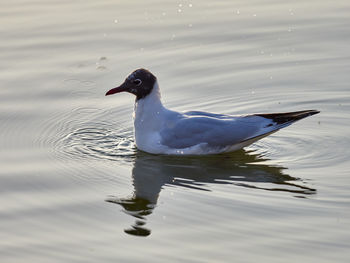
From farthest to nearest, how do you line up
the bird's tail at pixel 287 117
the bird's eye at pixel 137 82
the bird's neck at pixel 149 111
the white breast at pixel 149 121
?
the bird's eye at pixel 137 82
the bird's neck at pixel 149 111
the white breast at pixel 149 121
the bird's tail at pixel 287 117

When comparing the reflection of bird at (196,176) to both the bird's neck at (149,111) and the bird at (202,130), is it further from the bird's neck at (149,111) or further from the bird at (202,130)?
the bird's neck at (149,111)

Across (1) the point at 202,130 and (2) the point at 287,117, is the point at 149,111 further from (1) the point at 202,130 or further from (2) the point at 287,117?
(2) the point at 287,117

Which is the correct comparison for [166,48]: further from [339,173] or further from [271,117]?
[339,173]

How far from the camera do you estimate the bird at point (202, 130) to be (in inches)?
373

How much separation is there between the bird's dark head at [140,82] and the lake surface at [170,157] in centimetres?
59

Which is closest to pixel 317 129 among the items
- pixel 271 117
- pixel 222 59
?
pixel 271 117

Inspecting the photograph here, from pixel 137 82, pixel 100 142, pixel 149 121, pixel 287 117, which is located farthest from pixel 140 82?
pixel 287 117

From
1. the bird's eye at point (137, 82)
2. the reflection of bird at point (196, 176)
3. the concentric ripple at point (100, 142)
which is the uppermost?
the bird's eye at point (137, 82)

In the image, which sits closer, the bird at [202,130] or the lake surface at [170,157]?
the lake surface at [170,157]

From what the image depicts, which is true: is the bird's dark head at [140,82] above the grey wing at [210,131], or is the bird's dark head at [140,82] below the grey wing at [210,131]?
above

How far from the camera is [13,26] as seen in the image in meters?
12.8

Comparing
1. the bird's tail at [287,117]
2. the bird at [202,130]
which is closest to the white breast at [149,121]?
the bird at [202,130]

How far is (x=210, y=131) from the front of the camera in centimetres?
950

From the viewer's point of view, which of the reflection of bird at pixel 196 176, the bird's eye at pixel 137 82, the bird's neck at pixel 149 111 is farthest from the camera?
the bird's eye at pixel 137 82
